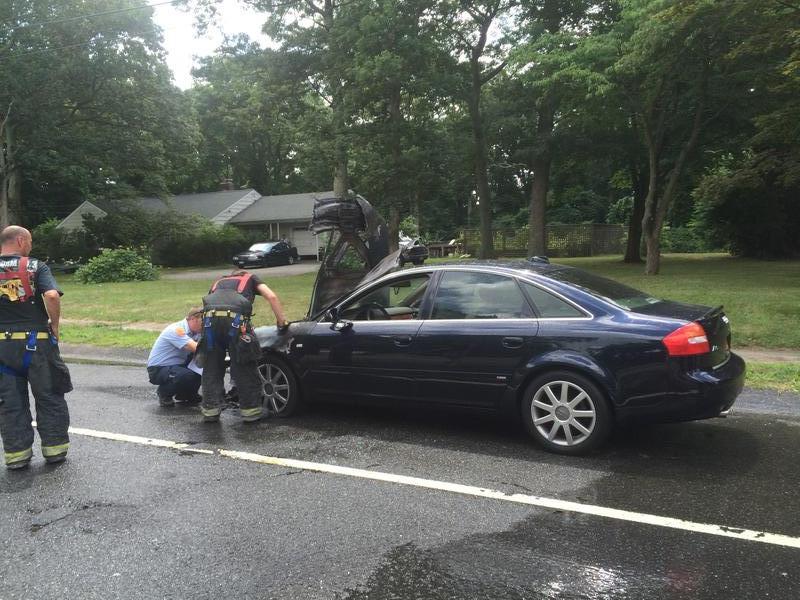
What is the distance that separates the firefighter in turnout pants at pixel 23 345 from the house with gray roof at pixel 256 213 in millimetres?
34514

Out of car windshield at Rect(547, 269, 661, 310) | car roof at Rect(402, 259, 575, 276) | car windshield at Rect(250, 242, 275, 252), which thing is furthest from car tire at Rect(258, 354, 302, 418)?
car windshield at Rect(250, 242, 275, 252)

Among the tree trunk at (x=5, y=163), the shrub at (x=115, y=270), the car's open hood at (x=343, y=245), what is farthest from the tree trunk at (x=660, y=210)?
the tree trunk at (x=5, y=163)

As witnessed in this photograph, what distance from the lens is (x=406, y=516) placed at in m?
3.64

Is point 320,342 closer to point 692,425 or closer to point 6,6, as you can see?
point 692,425

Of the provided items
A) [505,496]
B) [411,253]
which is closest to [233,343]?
[411,253]

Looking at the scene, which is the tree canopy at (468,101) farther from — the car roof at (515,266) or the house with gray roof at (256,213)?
the car roof at (515,266)

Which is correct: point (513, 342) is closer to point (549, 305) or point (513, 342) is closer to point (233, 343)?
point (549, 305)

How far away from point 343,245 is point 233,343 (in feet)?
11.2

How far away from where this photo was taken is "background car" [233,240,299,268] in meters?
31.4

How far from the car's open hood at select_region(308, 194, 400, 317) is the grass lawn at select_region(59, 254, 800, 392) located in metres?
3.57

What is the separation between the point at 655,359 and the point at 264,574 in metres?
2.90

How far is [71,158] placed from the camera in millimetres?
30891


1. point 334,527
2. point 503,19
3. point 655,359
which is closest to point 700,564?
point 655,359

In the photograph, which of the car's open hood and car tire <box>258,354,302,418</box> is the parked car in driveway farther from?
the car's open hood
